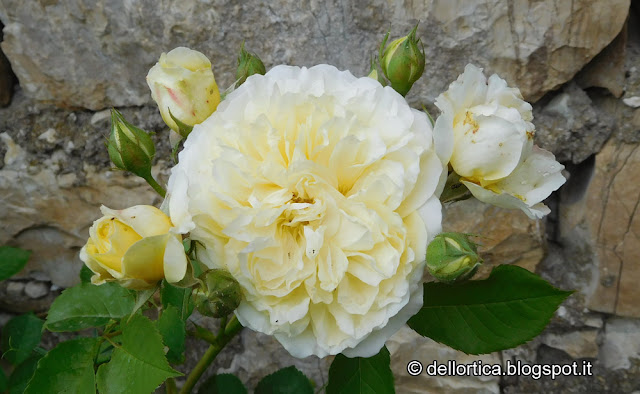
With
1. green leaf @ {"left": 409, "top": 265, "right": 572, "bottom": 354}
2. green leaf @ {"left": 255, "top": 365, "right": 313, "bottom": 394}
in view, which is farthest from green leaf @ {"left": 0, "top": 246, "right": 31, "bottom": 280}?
green leaf @ {"left": 409, "top": 265, "right": 572, "bottom": 354}

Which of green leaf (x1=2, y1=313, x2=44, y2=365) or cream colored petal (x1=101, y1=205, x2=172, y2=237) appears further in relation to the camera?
green leaf (x1=2, y1=313, x2=44, y2=365)

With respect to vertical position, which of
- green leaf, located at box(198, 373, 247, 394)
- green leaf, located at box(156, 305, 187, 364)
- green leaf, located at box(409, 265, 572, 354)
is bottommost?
green leaf, located at box(198, 373, 247, 394)

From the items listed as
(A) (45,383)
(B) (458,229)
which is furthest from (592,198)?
(A) (45,383)

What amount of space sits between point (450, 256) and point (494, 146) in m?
0.10

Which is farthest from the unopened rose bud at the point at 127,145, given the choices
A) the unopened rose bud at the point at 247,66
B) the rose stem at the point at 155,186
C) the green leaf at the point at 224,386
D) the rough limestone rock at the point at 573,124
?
the rough limestone rock at the point at 573,124

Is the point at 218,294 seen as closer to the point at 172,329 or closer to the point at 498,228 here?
the point at 172,329

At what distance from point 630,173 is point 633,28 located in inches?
9.2

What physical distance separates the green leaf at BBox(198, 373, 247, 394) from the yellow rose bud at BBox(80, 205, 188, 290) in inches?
16.8

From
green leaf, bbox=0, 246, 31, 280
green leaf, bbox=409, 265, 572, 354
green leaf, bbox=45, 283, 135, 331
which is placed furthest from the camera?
green leaf, bbox=0, 246, 31, 280

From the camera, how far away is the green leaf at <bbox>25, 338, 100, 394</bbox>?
578mm

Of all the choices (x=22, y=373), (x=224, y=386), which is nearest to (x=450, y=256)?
(x=224, y=386)

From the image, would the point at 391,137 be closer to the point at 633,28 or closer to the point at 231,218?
the point at 231,218

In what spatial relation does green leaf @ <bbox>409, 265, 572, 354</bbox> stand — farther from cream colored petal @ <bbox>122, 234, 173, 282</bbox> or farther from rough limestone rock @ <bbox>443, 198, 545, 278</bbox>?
rough limestone rock @ <bbox>443, 198, 545, 278</bbox>

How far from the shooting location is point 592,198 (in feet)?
3.17
